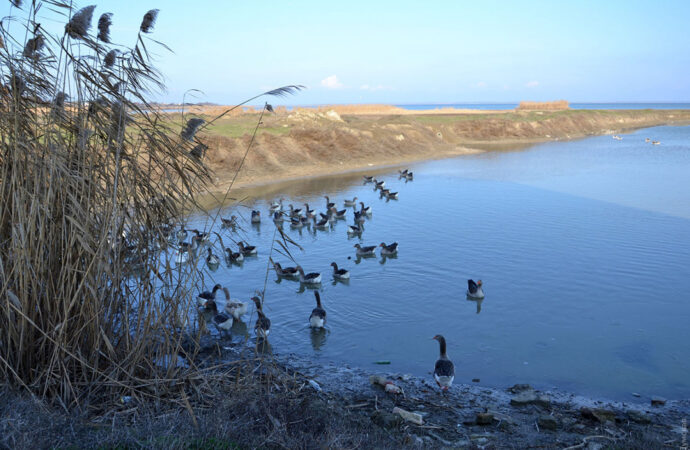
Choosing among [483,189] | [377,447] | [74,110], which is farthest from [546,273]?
[483,189]

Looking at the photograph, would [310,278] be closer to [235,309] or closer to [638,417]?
[235,309]

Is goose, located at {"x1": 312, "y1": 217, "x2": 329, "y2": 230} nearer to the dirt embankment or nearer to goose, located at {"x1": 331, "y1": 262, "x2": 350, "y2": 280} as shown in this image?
the dirt embankment

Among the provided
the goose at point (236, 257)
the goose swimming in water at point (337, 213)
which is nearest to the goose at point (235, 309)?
the goose at point (236, 257)

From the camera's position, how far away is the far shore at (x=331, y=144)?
32906mm

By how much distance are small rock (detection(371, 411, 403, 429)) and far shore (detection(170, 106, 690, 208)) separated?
15.1m

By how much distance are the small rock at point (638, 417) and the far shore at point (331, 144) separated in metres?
16.7

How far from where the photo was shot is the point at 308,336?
12.1 metres

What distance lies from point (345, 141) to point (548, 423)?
122ft

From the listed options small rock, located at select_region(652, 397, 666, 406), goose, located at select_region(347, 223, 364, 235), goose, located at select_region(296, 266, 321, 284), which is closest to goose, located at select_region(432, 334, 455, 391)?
small rock, located at select_region(652, 397, 666, 406)

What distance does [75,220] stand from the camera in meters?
6.48

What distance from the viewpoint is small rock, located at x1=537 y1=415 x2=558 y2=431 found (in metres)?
8.10

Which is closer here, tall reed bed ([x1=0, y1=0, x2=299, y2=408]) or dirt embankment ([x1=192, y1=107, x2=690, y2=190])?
tall reed bed ([x1=0, y1=0, x2=299, y2=408])

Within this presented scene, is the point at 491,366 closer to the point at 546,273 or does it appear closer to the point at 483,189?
the point at 546,273

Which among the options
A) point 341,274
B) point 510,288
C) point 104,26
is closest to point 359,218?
point 341,274
